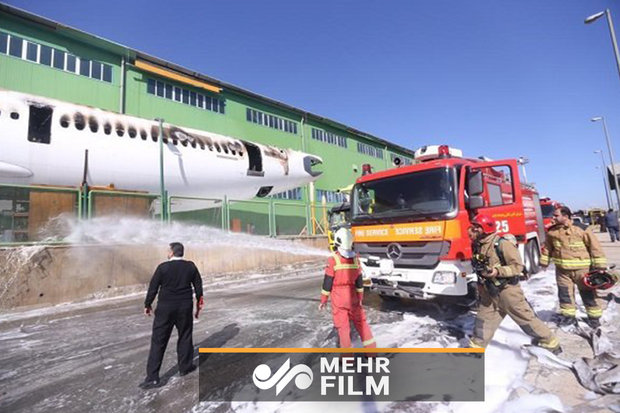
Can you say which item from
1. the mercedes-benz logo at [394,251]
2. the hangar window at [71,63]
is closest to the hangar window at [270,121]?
the hangar window at [71,63]

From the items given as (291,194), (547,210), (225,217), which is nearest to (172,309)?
(225,217)

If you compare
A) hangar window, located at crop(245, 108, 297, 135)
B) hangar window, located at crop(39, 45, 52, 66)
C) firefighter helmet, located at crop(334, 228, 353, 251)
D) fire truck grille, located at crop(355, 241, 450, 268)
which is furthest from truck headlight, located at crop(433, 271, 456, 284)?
hangar window, located at crop(245, 108, 297, 135)

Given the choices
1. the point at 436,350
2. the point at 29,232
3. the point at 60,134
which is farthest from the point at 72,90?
the point at 436,350

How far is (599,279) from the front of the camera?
15.2 ft

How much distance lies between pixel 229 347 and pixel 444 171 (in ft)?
15.8

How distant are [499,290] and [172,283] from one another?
13.9ft

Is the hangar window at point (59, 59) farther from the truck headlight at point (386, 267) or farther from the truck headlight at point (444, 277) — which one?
the truck headlight at point (444, 277)

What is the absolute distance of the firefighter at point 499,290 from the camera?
397cm

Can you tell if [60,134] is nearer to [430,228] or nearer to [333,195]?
[430,228]

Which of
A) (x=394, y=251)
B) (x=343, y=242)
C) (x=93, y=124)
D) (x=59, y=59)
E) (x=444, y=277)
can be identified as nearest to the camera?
(x=343, y=242)

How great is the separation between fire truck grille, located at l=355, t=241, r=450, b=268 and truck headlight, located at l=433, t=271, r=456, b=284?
0.50 ft

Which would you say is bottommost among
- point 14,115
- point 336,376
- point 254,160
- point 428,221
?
point 336,376

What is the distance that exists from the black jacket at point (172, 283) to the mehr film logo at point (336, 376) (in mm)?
1368

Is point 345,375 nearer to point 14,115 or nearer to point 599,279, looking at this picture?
point 599,279
